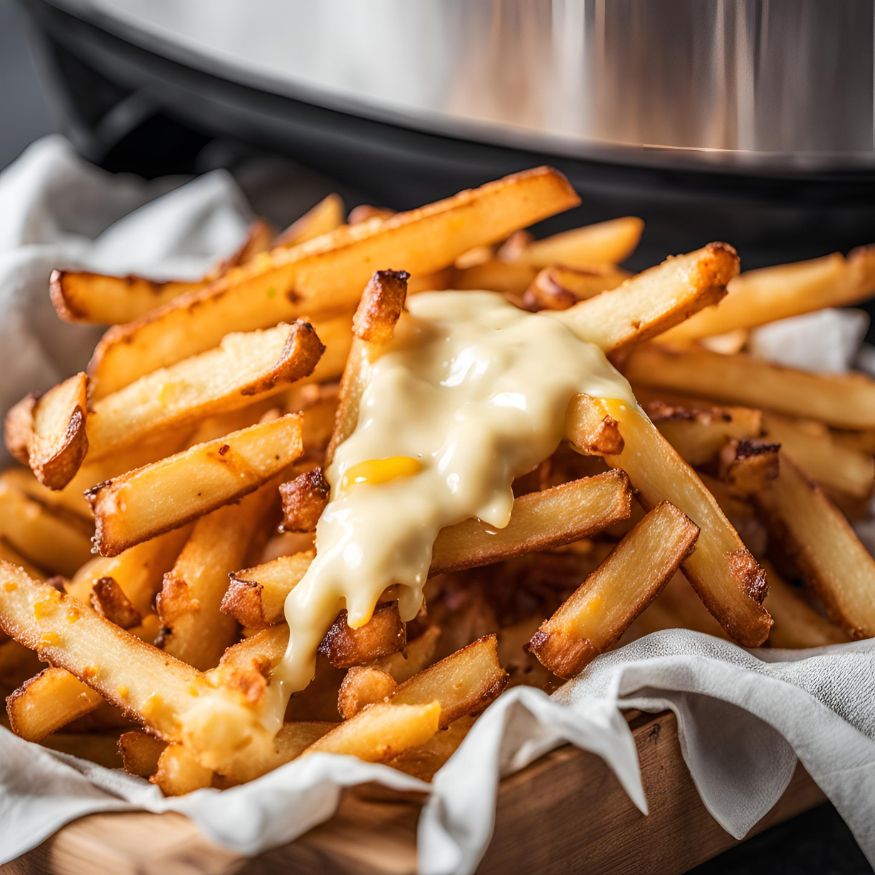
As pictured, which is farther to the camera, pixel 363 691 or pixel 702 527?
pixel 702 527

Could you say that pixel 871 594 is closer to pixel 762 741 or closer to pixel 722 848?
pixel 762 741

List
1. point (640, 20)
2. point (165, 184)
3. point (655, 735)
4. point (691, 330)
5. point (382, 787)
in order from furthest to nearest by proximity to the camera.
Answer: point (165, 184), point (640, 20), point (691, 330), point (655, 735), point (382, 787)

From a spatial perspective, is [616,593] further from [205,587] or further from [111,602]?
[111,602]

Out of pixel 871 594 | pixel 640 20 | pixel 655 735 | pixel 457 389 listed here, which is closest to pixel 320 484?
pixel 457 389

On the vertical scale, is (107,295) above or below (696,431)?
above

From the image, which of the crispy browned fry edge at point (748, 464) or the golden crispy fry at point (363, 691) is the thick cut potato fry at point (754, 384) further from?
the golden crispy fry at point (363, 691)

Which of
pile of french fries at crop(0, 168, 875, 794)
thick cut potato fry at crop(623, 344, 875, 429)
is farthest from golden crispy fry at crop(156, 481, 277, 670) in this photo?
thick cut potato fry at crop(623, 344, 875, 429)

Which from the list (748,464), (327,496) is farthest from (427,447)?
(748,464)
